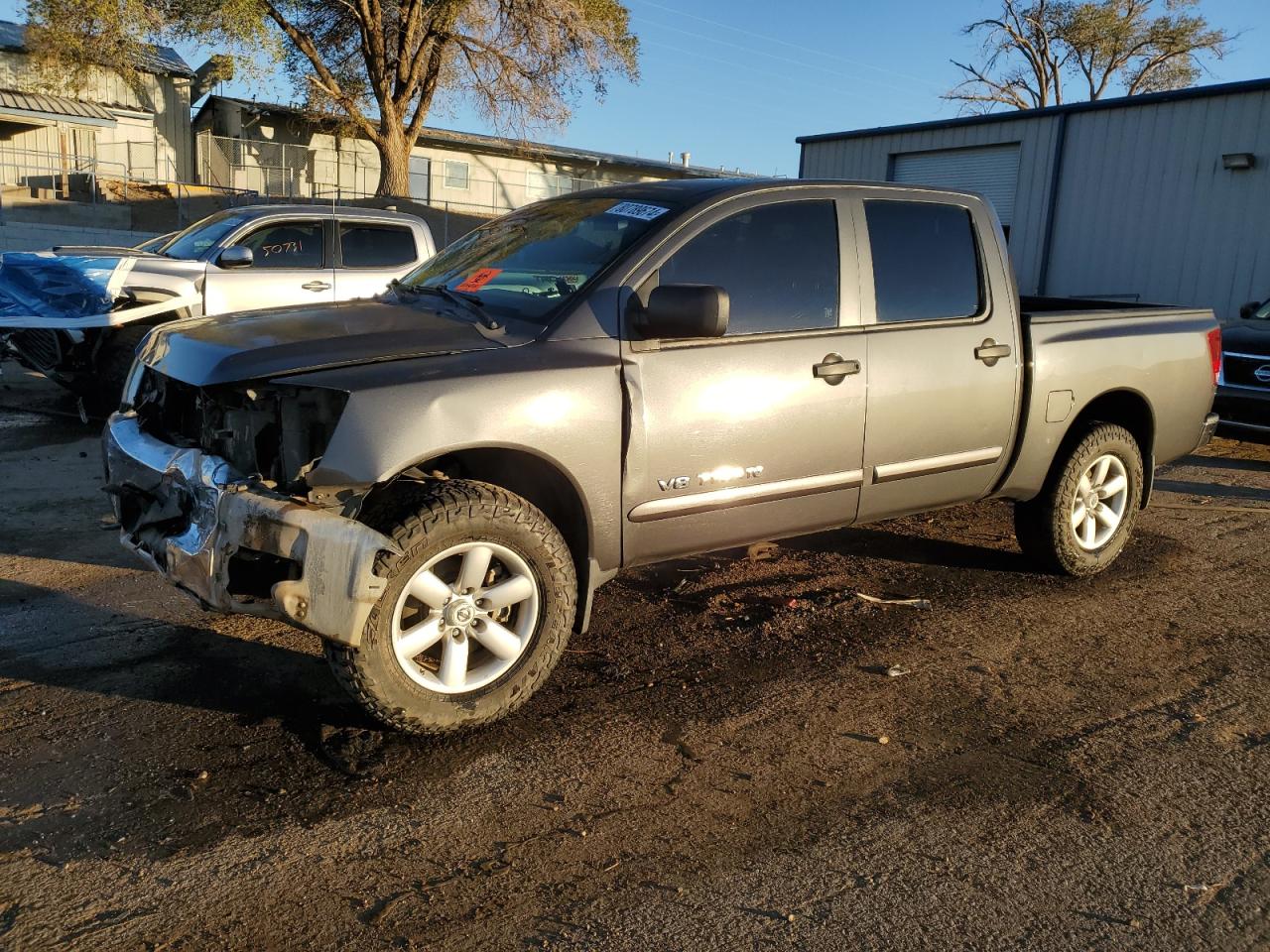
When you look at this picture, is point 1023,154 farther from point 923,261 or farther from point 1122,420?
point 923,261

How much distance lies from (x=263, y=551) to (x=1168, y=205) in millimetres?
17190

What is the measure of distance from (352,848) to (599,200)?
9.25ft

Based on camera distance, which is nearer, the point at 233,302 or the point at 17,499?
the point at 17,499

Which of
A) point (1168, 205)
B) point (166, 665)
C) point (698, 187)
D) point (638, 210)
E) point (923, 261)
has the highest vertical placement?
point (1168, 205)

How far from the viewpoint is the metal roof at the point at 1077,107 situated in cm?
1549

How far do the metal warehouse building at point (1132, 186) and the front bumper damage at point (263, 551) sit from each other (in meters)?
16.0

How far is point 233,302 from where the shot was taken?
9.11 m

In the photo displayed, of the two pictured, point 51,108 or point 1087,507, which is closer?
point 1087,507

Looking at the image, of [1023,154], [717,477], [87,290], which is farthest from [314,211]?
[1023,154]

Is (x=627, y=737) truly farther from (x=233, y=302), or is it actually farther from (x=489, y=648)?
(x=233, y=302)

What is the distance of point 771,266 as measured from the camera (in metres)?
4.24

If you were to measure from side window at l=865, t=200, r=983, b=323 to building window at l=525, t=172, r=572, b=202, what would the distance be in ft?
109

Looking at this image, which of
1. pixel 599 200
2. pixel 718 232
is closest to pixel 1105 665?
pixel 718 232

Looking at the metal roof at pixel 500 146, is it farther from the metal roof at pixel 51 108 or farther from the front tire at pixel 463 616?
the front tire at pixel 463 616
